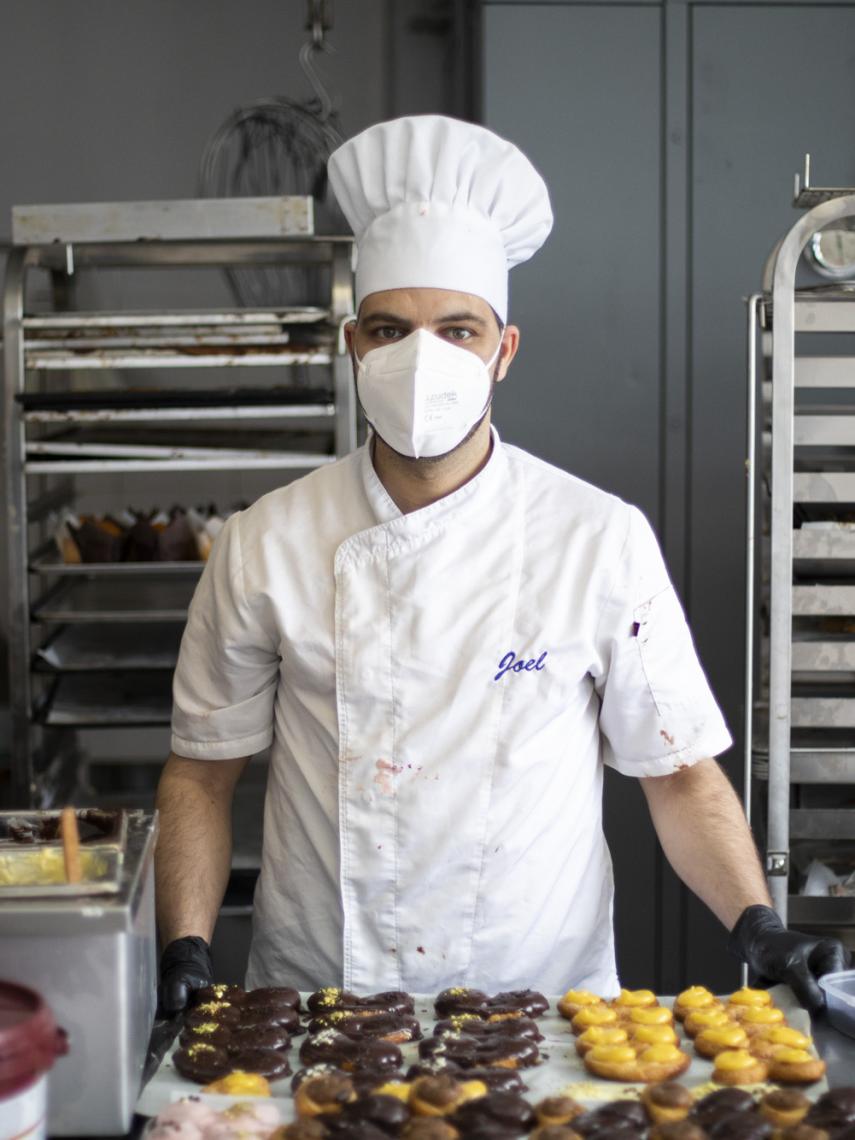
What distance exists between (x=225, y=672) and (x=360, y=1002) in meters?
0.58

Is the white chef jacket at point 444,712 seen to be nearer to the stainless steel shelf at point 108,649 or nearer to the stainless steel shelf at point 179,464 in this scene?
the stainless steel shelf at point 179,464

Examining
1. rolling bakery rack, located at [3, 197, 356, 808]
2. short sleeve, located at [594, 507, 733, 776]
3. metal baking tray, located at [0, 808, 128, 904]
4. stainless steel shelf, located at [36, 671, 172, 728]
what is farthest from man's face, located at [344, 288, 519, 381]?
stainless steel shelf, located at [36, 671, 172, 728]

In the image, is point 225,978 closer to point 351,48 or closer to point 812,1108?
point 812,1108

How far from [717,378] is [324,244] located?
3.27 ft

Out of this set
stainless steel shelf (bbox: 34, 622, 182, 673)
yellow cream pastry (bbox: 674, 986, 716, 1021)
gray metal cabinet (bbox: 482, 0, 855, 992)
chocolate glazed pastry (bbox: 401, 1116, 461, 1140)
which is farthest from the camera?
gray metal cabinet (bbox: 482, 0, 855, 992)

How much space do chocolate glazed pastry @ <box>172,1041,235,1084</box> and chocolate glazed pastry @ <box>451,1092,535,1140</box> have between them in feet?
0.85

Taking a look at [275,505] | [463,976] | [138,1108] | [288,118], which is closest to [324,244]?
[288,118]

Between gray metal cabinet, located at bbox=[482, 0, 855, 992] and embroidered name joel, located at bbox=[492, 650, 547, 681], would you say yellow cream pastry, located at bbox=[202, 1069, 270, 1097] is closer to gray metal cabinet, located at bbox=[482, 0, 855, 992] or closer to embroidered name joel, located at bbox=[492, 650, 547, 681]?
embroidered name joel, located at bbox=[492, 650, 547, 681]

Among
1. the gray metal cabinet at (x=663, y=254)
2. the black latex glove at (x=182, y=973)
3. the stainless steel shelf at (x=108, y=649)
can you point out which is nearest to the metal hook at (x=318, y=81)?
the gray metal cabinet at (x=663, y=254)

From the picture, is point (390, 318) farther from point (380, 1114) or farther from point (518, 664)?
point (380, 1114)

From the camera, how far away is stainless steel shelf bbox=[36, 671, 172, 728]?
308 centimetres

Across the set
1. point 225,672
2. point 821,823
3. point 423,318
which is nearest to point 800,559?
point 821,823

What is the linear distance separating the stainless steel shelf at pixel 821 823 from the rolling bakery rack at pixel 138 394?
4.02 ft

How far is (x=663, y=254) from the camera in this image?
126 inches
